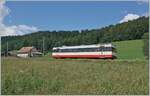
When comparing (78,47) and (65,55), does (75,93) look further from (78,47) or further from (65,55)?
(65,55)

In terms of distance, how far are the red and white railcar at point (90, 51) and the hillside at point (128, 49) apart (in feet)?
3.54

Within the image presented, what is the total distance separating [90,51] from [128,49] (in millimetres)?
5805

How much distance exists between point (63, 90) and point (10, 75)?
198 cm

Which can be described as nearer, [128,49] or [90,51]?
[90,51]

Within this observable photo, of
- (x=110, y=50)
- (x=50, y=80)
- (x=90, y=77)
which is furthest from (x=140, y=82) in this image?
(x=110, y=50)

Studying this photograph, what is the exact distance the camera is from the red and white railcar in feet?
129

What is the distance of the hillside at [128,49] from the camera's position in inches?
1554

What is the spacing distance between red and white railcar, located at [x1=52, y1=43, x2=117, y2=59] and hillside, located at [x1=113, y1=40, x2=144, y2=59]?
1.08 m

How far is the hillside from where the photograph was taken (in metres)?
39.5

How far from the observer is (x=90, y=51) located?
133ft

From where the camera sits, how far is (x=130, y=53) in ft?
131

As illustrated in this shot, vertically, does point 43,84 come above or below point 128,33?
below

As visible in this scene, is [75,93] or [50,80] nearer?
[75,93]

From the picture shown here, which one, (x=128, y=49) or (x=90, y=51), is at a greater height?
(x=128, y=49)
